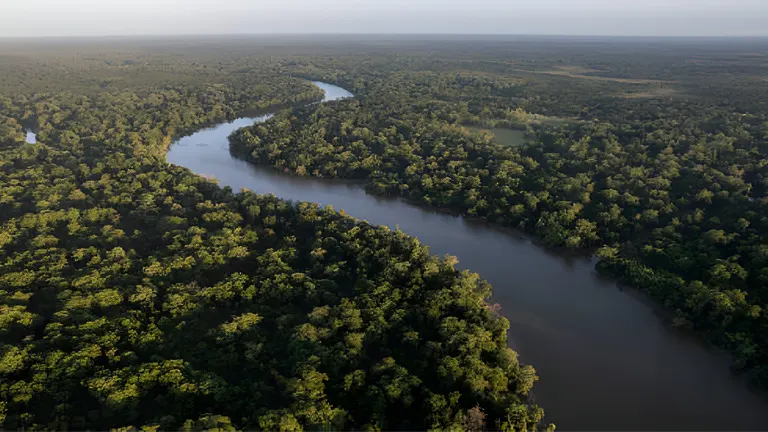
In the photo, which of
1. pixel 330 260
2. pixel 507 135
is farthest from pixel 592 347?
pixel 507 135

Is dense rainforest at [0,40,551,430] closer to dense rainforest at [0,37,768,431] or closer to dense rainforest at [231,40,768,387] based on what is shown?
dense rainforest at [0,37,768,431]

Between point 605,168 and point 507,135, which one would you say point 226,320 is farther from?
point 507,135

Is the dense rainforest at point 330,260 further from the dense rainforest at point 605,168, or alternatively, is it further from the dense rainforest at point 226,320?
the dense rainforest at point 605,168

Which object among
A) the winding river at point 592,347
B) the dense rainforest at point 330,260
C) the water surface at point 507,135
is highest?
the water surface at point 507,135

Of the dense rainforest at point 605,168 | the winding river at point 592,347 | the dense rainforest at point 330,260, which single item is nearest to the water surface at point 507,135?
the dense rainforest at point 330,260

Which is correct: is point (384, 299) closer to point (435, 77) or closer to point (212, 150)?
point (212, 150)
